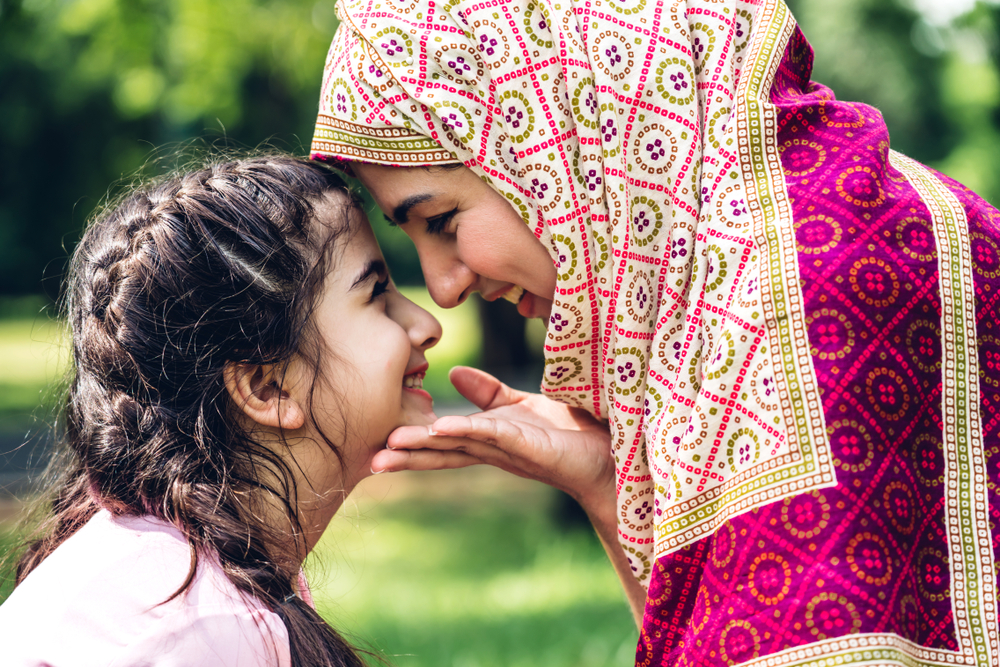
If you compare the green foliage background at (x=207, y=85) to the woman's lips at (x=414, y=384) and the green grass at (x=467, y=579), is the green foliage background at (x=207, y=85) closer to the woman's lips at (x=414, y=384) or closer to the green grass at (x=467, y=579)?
the woman's lips at (x=414, y=384)

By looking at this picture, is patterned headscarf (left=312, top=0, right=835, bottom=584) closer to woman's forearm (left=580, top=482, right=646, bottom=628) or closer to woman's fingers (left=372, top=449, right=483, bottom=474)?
woman's forearm (left=580, top=482, right=646, bottom=628)

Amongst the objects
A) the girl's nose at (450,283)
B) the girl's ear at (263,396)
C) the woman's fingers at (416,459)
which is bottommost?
the woman's fingers at (416,459)

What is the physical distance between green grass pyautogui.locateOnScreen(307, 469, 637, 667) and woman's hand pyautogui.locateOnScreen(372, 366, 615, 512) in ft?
1.51

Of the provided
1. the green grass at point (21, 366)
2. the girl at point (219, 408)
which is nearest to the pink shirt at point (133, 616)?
the girl at point (219, 408)

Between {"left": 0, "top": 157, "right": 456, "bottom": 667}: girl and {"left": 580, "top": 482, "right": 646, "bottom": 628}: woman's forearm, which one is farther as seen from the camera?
{"left": 580, "top": 482, "right": 646, "bottom": 628}: woman's forearm

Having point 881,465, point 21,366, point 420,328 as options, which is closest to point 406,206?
point 420,328

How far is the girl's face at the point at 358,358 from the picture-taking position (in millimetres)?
2250

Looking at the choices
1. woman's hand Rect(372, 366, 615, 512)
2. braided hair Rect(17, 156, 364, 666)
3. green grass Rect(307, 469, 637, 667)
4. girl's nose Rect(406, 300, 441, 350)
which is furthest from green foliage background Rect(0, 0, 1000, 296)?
green grass Rect(307, 469, 637, 667)

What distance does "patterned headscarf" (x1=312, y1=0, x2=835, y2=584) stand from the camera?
1779 mm

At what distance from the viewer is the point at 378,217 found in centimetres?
1165

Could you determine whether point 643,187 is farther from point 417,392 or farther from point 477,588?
point 477,588

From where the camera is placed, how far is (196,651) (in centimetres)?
168

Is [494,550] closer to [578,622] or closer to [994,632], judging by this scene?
[578,622]

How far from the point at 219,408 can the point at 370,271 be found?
1.80 feet
